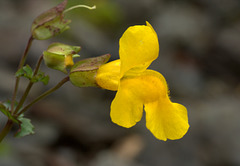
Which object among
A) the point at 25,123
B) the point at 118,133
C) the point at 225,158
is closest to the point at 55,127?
the point at 118,133

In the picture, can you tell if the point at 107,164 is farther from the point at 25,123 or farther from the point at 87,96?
the point at 25,123

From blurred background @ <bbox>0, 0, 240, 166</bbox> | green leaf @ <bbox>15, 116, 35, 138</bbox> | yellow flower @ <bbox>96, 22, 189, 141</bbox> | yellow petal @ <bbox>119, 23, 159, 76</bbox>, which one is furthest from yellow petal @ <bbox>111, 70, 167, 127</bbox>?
blurred background @ <bbox>0, 0, 240, 166</bbox>

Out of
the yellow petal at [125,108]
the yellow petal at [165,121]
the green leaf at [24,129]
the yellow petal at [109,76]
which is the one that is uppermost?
the yellow petal at [109,76]

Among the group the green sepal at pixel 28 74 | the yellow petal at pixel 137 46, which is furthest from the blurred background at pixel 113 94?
the yellow petal at pixel 137 46

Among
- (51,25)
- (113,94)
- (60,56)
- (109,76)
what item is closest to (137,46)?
(109,76)

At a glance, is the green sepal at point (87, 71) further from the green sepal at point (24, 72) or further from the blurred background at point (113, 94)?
the blurred background at point (113, 94)

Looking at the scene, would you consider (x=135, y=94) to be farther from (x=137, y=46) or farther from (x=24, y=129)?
(x=24, y=129)

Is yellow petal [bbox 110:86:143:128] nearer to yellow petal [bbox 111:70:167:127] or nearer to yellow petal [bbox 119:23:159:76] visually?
yellow petal [bbox 111:70:167:127]
